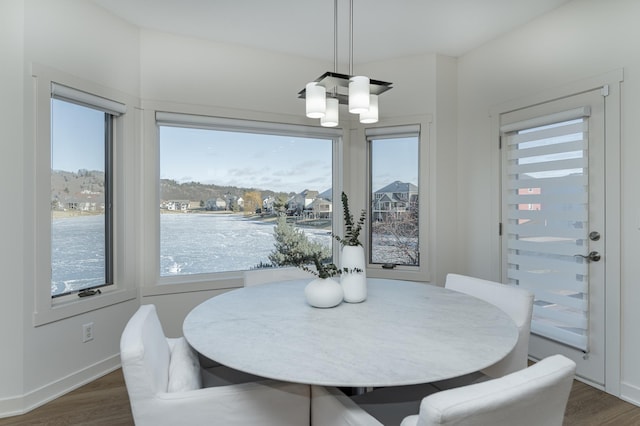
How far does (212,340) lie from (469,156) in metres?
2.92

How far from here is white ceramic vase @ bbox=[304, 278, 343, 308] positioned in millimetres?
1754

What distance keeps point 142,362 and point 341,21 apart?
2677 millimetres

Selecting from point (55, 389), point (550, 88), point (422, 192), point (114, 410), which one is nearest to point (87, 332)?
point (55, 389)

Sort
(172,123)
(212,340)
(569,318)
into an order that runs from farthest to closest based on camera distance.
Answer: (172,123) → (569,318) → (212,340)

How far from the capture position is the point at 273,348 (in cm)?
129

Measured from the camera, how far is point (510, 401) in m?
0.90

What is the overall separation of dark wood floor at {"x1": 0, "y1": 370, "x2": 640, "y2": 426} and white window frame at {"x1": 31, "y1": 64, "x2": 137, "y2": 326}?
0.51m

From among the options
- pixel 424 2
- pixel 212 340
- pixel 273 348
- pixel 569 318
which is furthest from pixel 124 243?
pixel 569 318

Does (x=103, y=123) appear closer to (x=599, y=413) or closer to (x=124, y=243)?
(x=124, y=243)

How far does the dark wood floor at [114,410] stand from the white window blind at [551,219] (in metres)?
0.35

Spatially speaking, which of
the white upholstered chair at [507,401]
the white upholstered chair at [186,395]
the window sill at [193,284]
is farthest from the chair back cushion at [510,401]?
the window sill at [193,284]

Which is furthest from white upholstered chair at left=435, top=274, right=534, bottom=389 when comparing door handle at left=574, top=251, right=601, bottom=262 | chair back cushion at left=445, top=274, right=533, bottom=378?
door handle at left=574, top=251, right=601, bottom=262

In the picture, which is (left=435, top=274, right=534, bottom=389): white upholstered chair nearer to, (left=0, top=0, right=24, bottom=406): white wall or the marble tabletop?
the marble tabletop

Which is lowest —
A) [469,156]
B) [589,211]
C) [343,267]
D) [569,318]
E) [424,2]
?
[569,318]
